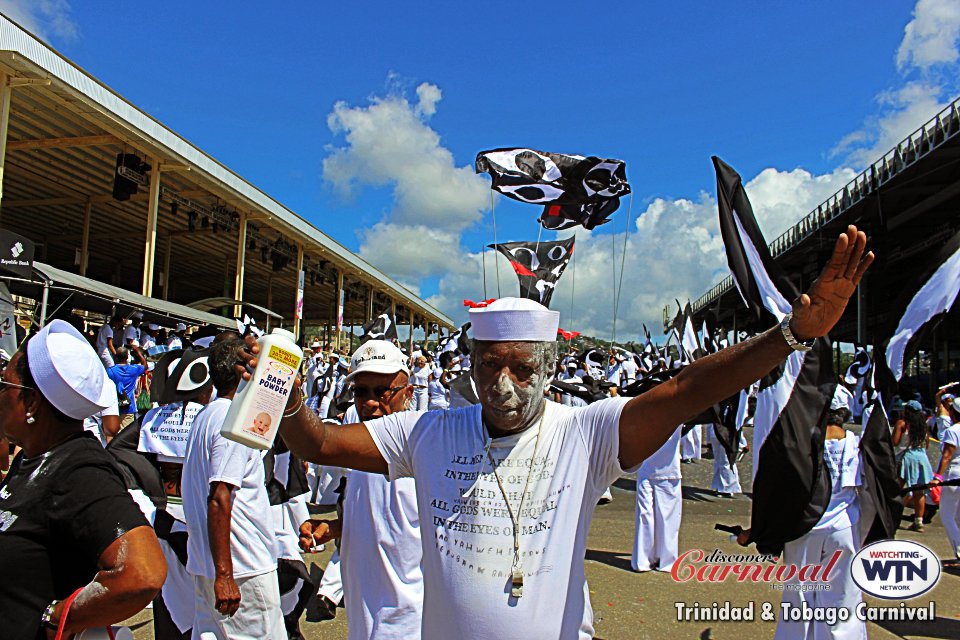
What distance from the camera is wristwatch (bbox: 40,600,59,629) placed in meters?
1.78

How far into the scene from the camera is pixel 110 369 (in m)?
9.23

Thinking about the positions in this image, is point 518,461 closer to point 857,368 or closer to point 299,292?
point 857,368

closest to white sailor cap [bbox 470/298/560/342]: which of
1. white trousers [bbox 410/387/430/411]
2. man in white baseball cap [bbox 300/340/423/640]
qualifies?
man in white baseball cap [bbox 300/340/423/640]

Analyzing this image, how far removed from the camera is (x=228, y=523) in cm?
315

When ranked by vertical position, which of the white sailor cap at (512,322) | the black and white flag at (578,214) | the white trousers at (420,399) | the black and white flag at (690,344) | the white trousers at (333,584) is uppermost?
the black and white flag at (578,214)

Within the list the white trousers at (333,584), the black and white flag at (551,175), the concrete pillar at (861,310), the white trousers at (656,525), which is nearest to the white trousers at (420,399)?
the black and white flag at (551,175)

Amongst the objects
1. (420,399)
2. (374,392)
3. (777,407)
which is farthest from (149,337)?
(777,407)

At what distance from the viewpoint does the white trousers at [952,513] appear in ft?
23.6

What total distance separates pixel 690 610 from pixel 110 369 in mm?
8243

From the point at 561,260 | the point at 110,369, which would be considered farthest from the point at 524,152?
the point at 110,369

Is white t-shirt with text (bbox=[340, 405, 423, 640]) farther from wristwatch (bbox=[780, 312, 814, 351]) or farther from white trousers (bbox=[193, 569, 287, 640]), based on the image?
wristwatch (bbox=[780, 312, 814, 351])

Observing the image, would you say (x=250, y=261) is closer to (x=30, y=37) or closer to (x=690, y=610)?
(x=30, y=37)

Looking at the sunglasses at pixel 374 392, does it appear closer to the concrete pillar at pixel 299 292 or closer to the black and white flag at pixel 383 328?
the black and white flag at pixel 383 328

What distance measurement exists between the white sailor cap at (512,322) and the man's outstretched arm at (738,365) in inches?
14.5
